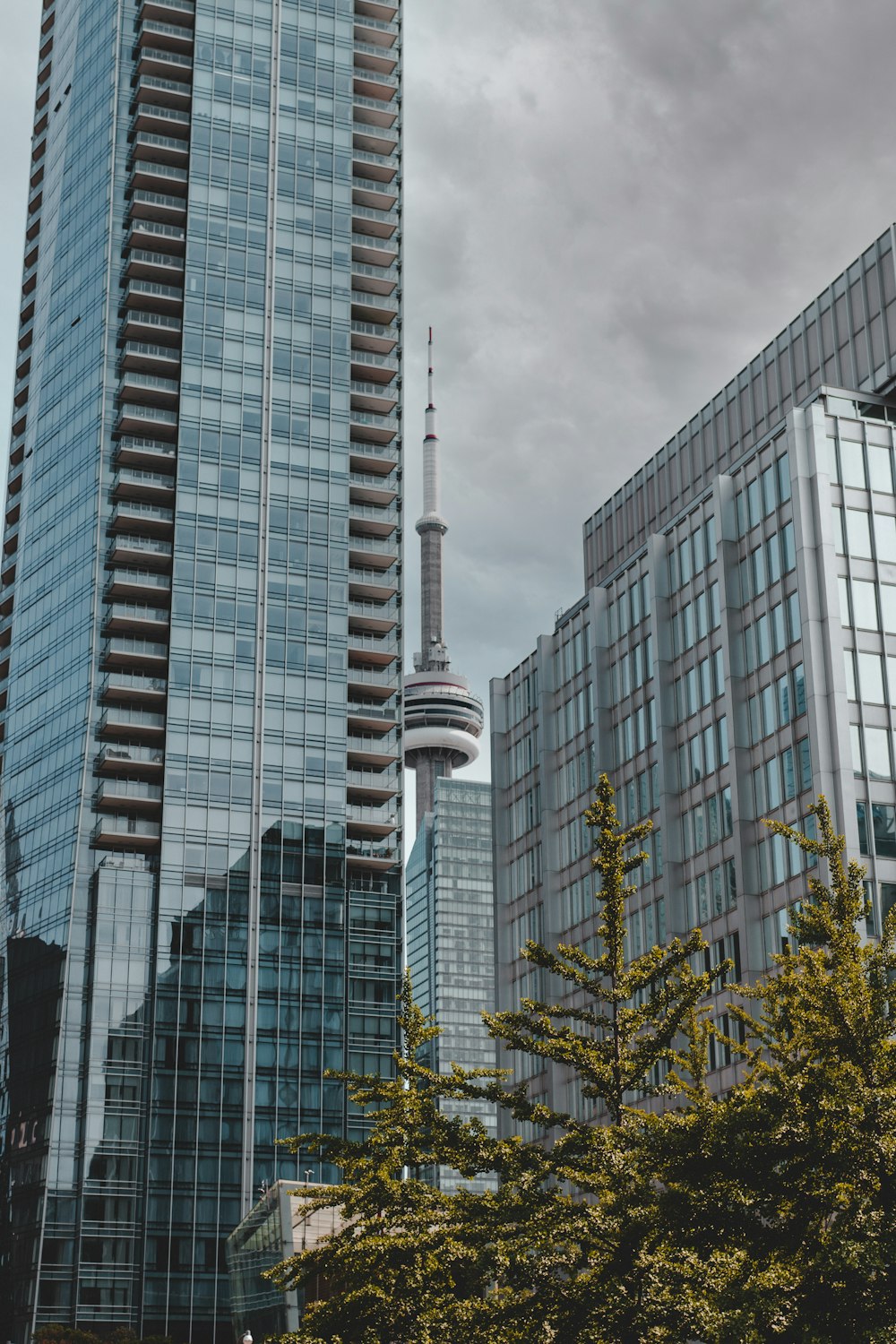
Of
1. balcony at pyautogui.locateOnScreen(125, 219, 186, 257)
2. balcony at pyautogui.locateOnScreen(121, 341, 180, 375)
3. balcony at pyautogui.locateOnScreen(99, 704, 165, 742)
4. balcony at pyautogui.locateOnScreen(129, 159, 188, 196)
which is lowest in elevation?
balcony at pyautogui.locateOnScreen(99, 704, 165, 742)

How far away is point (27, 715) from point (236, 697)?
68.9 feet

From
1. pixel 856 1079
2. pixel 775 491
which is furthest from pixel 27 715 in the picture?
pixel 856 1079

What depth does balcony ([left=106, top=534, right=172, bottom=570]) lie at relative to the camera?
142250 millimetres

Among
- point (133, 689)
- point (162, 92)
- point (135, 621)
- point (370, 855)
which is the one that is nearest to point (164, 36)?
point (162, 92)

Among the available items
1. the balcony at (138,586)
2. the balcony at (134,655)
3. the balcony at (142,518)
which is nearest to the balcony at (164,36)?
the balcony at (142,518)

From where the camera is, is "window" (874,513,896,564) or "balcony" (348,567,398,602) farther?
"balcony" (348,567,398,602)

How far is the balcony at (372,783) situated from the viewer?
145 m

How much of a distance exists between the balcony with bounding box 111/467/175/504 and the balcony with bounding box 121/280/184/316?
15717mm

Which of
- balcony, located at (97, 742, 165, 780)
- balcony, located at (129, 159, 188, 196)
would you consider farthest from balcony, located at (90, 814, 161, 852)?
balcony, located at (129, 159, 188, 196)

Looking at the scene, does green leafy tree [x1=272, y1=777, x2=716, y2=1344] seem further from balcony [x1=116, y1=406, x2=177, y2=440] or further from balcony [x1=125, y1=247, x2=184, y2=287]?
balcony [x1=125, y1=247, x2=184, y2=287]

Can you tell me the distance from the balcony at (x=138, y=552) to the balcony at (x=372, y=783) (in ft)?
79.2

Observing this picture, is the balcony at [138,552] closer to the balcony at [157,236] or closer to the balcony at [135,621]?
the balcony at [135,621]

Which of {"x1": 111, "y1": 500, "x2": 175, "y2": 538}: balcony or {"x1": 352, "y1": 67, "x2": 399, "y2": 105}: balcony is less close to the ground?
{"x1": 352, "y1": 67, "x2": 399, "y2": 105}: balcony

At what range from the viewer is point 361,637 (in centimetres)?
14888
